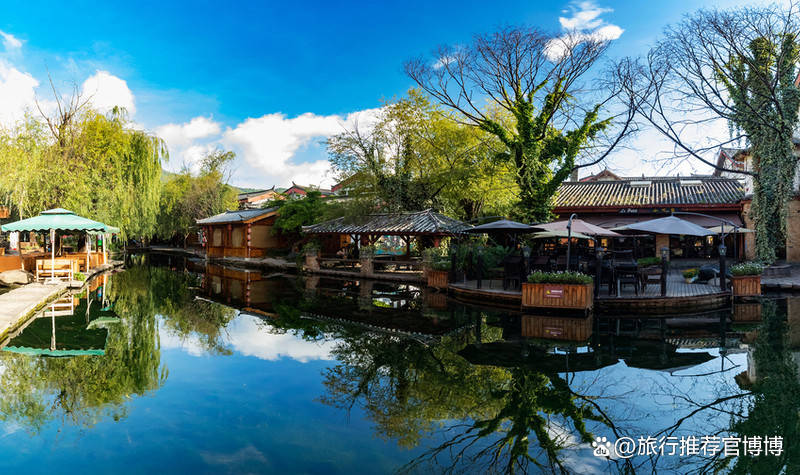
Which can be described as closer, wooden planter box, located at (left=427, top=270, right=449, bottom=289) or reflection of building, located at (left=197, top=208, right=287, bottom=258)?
wooden planter box, located at (left=427, top=270, right=449, bottom=289)

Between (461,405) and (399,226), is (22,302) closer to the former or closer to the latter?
(461,405)

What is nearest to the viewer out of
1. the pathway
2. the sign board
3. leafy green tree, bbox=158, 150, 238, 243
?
the pathway

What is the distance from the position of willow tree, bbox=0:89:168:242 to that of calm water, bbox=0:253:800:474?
34.1ft

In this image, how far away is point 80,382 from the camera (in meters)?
5.94

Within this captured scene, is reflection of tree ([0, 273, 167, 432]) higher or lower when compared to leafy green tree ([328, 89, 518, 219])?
lower

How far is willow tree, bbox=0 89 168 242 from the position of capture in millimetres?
17422

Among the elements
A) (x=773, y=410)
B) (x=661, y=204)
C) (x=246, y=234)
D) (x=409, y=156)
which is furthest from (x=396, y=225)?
(x=773, y=410)

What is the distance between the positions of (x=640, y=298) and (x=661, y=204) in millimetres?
14113

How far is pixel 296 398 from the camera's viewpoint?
5.60 m

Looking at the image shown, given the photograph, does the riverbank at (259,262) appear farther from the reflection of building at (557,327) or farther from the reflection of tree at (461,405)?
the reflection of tree at (461,405)

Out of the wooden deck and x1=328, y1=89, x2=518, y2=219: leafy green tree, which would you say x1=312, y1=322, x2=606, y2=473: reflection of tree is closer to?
the wooden deck

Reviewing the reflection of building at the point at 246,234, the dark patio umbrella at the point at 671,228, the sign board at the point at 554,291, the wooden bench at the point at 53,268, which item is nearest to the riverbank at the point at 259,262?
the reflection of building at the point at 246,234

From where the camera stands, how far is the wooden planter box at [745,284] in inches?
529

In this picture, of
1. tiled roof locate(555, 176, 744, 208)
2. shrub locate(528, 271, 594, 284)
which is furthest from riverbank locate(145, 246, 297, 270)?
shrub locate(528, 271, 594, 284)
